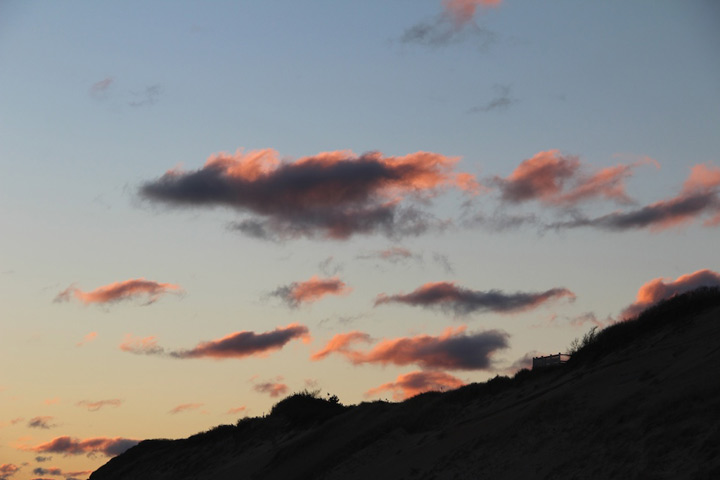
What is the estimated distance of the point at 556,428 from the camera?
1059 inches

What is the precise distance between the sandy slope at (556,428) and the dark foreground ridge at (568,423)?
0.05 m

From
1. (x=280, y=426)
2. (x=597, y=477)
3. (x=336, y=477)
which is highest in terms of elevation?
(x=280, y=426)

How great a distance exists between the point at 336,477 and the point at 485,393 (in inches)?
263

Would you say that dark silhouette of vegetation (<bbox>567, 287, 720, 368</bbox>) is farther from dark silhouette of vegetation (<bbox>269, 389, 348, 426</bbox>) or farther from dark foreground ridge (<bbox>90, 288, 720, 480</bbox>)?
dark silhouette of vegetation (<bbox>269, 389, 348, 426</bbox>)

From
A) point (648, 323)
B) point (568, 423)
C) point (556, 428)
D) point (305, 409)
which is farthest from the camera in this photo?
point (305, 409)

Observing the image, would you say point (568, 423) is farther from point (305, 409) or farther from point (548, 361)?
point (305, 409)

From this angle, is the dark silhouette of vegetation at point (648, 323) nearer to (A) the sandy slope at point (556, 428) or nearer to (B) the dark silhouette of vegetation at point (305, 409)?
(A) the sandy slope at point (556, 428)

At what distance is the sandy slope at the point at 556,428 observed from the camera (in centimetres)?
2255

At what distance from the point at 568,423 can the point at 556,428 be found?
1.32 ft

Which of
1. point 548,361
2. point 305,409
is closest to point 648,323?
point 548,361

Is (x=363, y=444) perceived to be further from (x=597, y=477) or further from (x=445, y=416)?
(x=597, y=477)

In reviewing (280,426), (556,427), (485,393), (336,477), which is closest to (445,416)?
(485,393)

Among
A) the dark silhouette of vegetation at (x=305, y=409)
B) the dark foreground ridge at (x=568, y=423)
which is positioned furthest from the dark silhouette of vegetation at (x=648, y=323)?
the dark silhouette of vegetation at (x=305, y=409)

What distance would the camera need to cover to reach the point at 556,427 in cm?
2697
